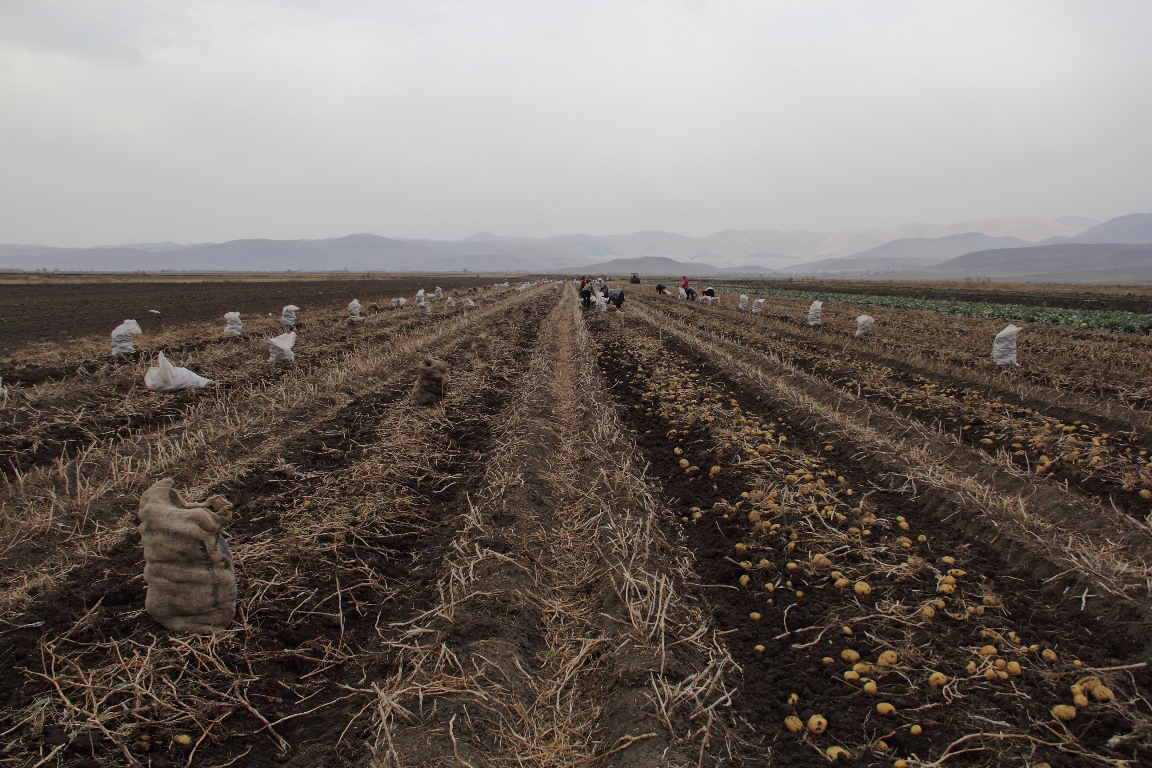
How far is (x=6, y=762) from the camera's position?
272 cm

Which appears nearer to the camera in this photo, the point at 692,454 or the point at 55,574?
the point at 55,574

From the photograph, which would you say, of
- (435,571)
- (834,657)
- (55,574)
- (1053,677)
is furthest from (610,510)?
(55,574)

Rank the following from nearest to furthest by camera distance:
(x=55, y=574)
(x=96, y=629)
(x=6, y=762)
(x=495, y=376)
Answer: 1. (x=6, y=762)
2. (x=96, y=629)
3. (x=55, y=574)
4. (x=495, y=376)

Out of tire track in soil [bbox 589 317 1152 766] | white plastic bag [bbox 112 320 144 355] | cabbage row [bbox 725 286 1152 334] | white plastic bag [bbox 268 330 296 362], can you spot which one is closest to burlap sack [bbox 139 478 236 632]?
tire track in soil [bbox 589 317 1152 766]

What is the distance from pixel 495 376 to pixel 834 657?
9.10m

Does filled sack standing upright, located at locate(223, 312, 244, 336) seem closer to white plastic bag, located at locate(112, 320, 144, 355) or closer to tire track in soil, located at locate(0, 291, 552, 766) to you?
white plastic bag, located at locate(112, 320, 144, 355)

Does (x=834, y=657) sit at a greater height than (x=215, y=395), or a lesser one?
lesser

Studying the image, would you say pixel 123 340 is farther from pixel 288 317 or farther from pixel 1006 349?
pixel 1006 349

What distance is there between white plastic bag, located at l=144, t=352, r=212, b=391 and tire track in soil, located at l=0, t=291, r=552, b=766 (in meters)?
4.36

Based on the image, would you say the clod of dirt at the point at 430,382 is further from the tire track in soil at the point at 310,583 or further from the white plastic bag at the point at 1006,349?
the white plastic bag at the point at 1006,349

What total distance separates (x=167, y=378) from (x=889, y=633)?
38.1ft

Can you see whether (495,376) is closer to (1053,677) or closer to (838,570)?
(838,570)

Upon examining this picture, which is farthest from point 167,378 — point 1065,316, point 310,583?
point 1065,316

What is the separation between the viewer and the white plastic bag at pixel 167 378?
9805 millimetres
